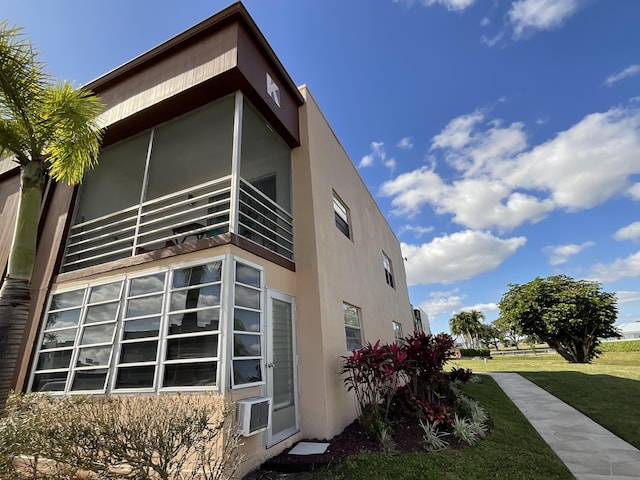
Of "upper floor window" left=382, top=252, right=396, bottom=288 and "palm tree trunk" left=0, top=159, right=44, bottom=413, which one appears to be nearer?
"palm tree trunk" left=0, top=159, right=44, bottom=413

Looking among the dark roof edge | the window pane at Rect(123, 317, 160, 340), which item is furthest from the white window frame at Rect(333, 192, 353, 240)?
the window pane at Rect(123, 317, 160, 340)

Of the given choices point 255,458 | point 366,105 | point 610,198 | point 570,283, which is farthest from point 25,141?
point 570,283

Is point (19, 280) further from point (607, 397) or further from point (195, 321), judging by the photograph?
Result: point (607, 397)

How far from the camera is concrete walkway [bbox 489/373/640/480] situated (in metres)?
4.27

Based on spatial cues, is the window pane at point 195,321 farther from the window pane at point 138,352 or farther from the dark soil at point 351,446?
the dark soil at point 351,446

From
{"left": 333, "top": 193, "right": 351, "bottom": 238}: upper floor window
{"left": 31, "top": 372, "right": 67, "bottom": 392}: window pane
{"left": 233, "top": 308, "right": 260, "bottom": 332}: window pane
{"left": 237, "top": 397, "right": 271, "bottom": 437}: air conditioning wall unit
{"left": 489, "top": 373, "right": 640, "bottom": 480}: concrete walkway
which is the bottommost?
{"left": 489, "top": 373, "right": 640, "bottom": 480}: concrete walkway

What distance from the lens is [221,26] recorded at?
238 inches

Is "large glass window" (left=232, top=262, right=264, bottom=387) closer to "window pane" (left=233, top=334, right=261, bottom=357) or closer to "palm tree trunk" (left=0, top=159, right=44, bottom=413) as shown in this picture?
"window pane" (left=233, top=334, right=261, bottom=357)

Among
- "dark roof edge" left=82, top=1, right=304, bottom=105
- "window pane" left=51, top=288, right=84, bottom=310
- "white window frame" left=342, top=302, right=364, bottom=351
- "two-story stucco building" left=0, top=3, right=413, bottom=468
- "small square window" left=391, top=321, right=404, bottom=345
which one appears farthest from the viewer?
"small square window" left=391, top=321, right=404, bottom=345

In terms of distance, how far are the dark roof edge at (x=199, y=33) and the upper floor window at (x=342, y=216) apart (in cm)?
302

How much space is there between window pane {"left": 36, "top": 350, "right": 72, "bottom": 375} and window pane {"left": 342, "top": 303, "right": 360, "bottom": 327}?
5.80 metres

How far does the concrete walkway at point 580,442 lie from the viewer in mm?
4266

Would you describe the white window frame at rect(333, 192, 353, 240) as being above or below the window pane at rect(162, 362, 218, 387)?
above

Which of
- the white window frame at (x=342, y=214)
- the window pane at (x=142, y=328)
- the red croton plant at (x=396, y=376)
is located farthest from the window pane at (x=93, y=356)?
the white window frame at (x=342, y=214)
